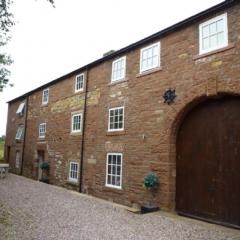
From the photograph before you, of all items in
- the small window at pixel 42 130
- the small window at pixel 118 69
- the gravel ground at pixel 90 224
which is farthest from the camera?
the small window at pixel 42 130

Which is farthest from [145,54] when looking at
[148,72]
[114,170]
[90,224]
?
[90,224]

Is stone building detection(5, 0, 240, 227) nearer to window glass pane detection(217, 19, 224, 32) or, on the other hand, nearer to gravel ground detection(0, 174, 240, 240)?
window glass pane detection(217, 19, 224, 32)

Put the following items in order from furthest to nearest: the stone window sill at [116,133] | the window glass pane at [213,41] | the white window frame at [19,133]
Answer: the white window frame at [19,133] → the stone window sill at [116,133] → the window glass pane at [213,41]

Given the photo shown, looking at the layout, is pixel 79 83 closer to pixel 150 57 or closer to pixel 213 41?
pixel 150 57

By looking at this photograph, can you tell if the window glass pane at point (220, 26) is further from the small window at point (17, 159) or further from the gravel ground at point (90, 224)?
the small window at point (17, 159)

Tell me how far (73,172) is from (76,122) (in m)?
2.87

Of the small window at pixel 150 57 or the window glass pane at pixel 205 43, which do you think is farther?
the small window at pixel 150 57

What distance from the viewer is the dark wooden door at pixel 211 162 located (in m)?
9.27

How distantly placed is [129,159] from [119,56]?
5.04 metres

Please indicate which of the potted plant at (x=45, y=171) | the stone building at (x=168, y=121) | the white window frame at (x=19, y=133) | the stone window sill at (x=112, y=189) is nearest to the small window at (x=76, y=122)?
the stone building at (x=168, y=121)

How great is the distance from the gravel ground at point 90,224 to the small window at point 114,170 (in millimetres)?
1379

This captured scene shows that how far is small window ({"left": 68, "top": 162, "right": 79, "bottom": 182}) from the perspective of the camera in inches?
668

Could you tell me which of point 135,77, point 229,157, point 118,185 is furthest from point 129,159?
point 229,157

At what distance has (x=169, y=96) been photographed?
11.2 meters
